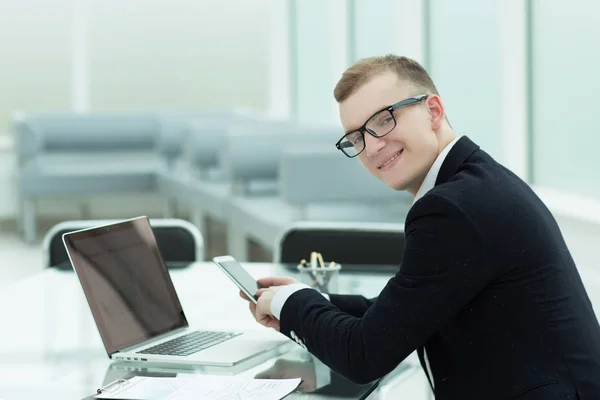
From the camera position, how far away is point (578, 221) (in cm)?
433

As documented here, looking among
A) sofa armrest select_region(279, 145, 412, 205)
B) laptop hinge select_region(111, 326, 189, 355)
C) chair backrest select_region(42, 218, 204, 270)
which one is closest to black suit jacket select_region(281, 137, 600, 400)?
laptop hinge select_region(111, 326, 189, 355)

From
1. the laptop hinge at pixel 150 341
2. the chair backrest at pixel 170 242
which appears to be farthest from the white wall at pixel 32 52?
the laptop hinge at pixel 150 341

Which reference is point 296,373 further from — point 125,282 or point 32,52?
point 32,52

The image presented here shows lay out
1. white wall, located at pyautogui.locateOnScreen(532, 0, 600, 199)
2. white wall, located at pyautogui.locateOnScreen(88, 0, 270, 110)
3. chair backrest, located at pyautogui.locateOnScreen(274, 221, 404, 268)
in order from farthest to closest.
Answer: white wall, located at pyautogui.locateOnScreen(88, 0, 270, 110), white wall, located at pyautogui.locateOnScreen(532, 0, 600, 199), chair backrest, located at pyautogui.locateOnScreen(274, 221, 404, 268)

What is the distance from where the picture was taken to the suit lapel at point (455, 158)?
1618mm

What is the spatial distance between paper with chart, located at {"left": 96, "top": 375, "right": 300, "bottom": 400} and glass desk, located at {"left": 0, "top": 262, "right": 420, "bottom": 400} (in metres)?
0.04

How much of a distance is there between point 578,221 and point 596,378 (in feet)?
9.54

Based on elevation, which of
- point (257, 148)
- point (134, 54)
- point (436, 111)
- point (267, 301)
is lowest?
point (267, 301)

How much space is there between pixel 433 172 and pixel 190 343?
623 millimetres

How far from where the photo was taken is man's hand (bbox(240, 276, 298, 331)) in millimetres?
1812

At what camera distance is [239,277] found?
2.00m

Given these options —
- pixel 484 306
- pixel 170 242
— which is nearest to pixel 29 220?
pixel 170 242

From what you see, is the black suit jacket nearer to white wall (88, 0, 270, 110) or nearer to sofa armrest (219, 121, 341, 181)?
sofa armrest (219, 121, 341, 181)

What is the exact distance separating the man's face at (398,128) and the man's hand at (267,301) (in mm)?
330
